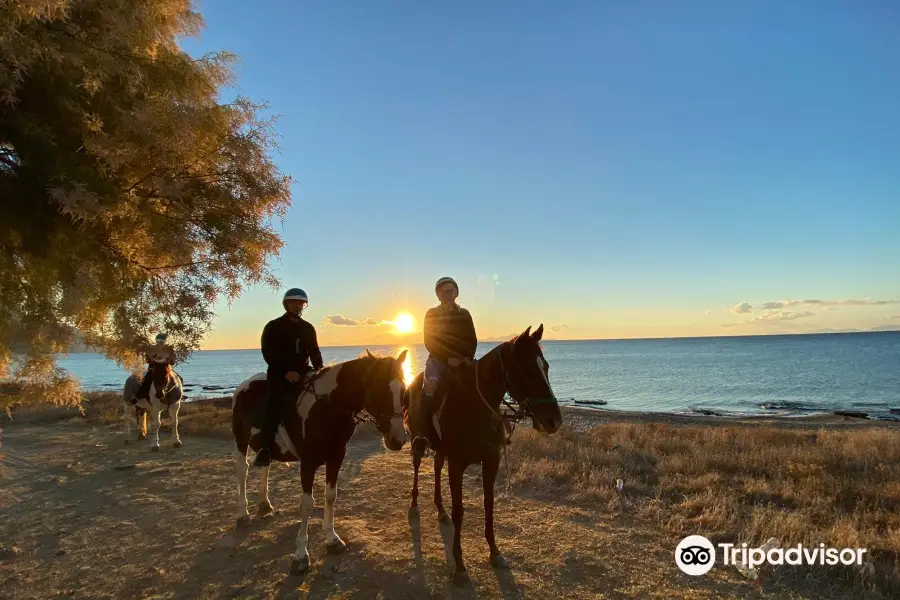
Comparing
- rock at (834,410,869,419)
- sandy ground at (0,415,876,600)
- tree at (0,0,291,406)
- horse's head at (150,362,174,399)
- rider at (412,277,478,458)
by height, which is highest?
tree at (0,0,291,406)

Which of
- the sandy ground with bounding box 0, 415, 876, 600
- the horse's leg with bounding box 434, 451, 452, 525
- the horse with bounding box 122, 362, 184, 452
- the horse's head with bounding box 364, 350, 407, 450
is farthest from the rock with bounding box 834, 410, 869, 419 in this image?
the horse with bounding box 122, 362, 184, 452

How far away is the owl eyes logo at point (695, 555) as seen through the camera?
5.59m

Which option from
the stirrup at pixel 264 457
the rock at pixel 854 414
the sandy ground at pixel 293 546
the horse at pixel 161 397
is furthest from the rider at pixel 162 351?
the rock at pixel 854 414

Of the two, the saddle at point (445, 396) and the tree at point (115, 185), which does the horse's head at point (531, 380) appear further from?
the tree at point (115, 185)

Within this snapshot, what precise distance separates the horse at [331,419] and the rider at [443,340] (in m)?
0.66

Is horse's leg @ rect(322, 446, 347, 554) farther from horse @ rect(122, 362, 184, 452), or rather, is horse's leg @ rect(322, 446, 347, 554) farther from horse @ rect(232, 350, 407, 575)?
horse @ rect(122, 362, 184, 452)

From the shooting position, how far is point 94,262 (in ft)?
14.8

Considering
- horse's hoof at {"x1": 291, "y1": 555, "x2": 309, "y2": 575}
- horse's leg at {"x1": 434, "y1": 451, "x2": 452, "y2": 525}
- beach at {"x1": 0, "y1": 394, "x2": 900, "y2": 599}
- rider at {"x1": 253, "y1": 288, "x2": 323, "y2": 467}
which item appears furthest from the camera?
horse's leg at {"x1": 434, "y1": 451, "x2": 452, "y2": 525}

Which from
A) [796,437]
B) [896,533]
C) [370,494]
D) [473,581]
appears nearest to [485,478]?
[473,581]

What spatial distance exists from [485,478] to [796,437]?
14826 millimetres

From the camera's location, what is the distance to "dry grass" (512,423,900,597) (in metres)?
6.09

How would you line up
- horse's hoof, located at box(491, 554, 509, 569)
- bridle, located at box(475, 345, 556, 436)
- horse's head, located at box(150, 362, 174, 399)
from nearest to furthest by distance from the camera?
bridle, located at box(475, 345, 556, 436), horse's hoof, located at box(491, 554, 509, 569), horse's head, located at box(150, 362, 174, 399)

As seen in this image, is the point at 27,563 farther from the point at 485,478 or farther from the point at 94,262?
the point at 485,478

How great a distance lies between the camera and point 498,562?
5562 millimetres
